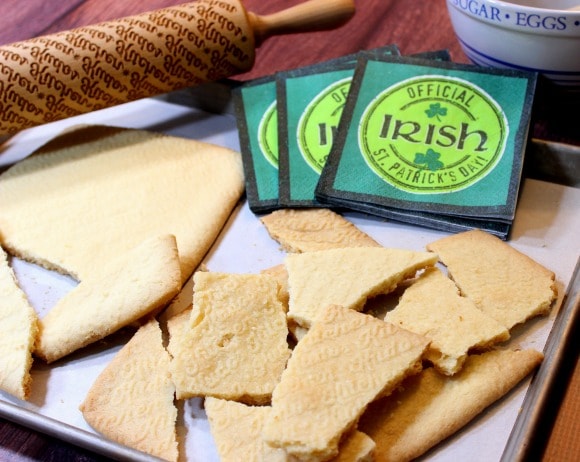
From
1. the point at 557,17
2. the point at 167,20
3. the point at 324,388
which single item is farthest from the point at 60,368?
the point at 557,17

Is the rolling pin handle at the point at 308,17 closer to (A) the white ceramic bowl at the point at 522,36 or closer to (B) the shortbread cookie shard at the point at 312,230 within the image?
(A) the white ceramic bowl at the point at 522,36

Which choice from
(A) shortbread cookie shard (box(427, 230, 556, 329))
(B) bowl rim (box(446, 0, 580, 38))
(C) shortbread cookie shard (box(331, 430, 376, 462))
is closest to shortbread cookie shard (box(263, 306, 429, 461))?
(C) shortbread cookie shard (box(331, 430, 376, 462))

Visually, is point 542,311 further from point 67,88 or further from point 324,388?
point 67,88

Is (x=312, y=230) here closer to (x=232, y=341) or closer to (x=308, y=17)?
(x=232, y=341)

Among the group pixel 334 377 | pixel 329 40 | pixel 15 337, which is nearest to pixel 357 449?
pixel 334 377

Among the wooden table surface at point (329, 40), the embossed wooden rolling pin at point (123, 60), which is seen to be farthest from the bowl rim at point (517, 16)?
the embossed wooden rolling pin at point (123, 60)

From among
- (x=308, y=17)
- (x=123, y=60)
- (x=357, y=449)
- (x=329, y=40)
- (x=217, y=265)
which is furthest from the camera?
(x=329, y=40)
